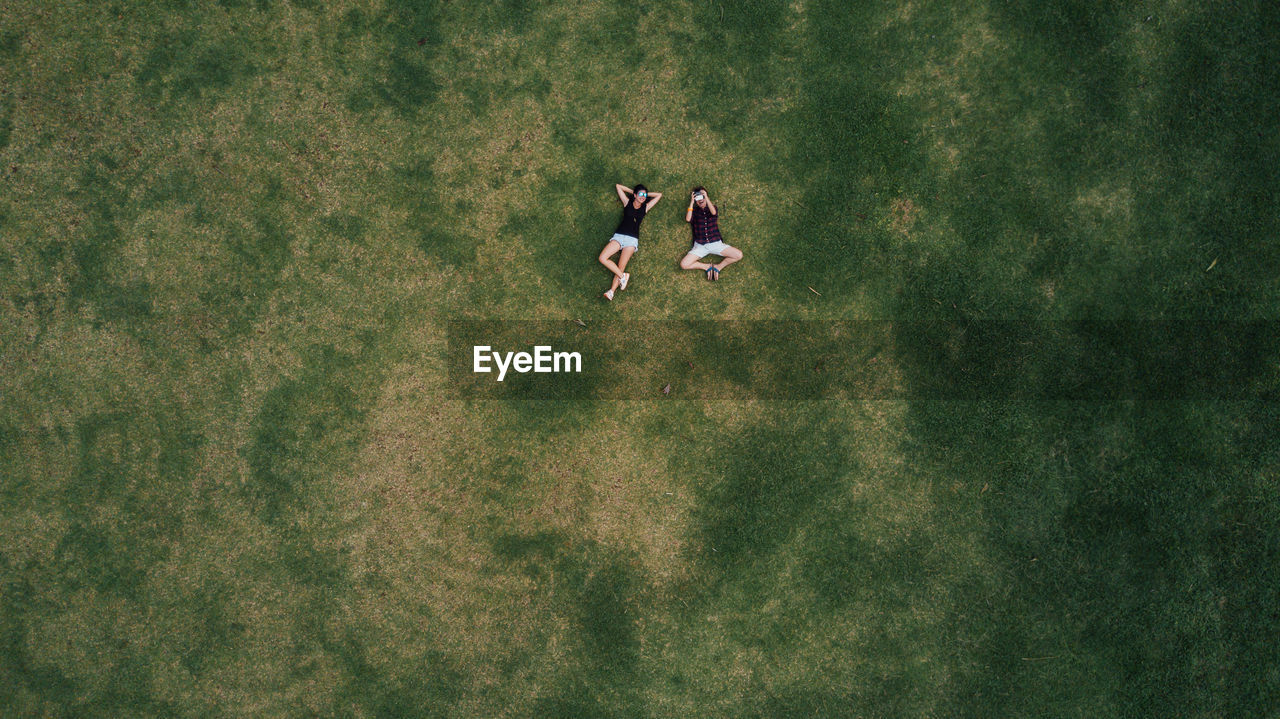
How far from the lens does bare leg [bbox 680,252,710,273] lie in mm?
6469

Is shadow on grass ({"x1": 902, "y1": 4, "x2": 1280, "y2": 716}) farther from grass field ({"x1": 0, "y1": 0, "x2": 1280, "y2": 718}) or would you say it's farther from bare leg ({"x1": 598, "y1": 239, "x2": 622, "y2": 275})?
bare leg ({"x1": 598, "y1": 239, "x2": 622, "y2": 275})

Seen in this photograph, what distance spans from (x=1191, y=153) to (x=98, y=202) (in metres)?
10.9

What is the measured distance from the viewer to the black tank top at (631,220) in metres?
6.37

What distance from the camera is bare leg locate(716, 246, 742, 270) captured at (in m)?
6.44

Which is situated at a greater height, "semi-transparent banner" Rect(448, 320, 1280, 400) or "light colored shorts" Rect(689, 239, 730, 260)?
"light colored shorts" Rect(689, 239, 730, 260)

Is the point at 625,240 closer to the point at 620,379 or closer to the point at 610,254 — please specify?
the point at 610,254

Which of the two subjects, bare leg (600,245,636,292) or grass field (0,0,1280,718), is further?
bare leg (600,245,636,292)

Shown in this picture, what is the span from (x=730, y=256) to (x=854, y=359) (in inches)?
65.1

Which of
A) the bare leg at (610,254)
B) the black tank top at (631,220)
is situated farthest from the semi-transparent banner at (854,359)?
the black tank top at (631,220)

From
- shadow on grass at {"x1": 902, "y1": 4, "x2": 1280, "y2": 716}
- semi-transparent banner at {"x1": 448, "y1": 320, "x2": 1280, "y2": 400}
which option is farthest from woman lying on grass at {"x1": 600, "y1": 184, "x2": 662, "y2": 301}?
shadow on grass at {"x1": 902, "y1": 4, "x2": 1280, "y2": 716}

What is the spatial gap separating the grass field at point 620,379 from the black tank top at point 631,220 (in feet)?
0.86

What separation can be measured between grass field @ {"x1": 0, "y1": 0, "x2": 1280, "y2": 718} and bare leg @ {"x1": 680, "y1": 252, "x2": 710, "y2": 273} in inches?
8.9

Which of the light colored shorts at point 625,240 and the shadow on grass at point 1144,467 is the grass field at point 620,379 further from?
the light colored shorts at point 625,240

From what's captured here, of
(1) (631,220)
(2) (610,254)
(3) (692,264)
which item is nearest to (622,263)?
(2) (610,254)
